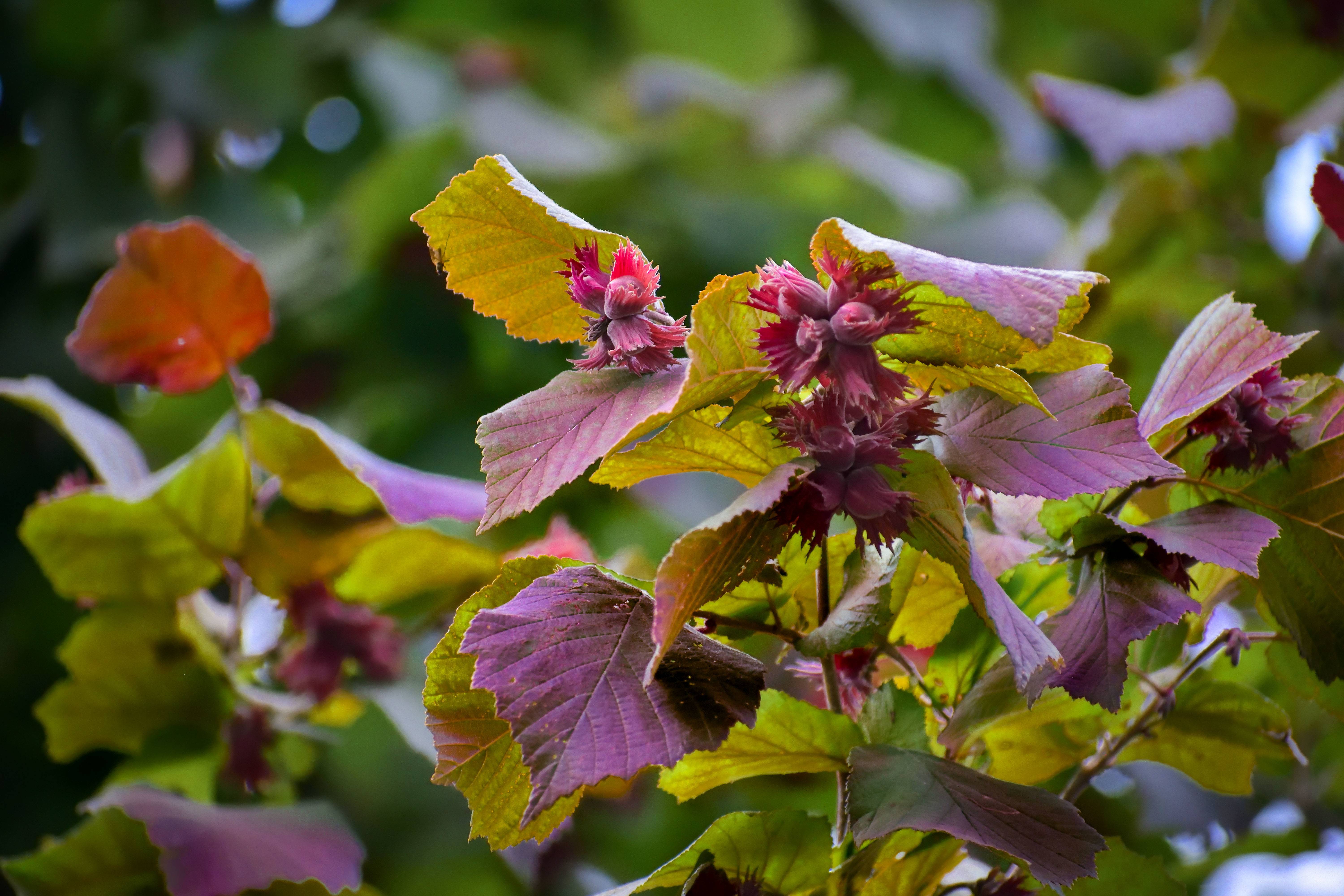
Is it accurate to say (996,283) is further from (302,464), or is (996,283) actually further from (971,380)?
(302,464)

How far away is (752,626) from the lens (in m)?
0.30

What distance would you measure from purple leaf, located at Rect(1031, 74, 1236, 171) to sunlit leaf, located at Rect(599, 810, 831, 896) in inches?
21.2

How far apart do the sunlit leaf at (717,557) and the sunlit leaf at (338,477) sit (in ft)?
0.73

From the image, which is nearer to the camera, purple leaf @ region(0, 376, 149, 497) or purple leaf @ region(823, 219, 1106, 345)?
purple leaf @ region(823, 219, 1106, 345)

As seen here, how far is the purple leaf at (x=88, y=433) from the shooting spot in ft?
1.69

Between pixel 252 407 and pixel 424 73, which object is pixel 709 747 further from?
pixel 424 73

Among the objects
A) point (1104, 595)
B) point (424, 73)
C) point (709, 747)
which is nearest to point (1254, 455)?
point (1104, 595)

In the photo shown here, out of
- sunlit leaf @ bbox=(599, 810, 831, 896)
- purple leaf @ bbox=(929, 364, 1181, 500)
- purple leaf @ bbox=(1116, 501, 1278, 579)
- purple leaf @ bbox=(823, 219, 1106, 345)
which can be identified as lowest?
sunlit leaf @ bbox=(599, 810, 831, 896)

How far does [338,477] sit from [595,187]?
0.69m

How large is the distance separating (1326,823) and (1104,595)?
48cm

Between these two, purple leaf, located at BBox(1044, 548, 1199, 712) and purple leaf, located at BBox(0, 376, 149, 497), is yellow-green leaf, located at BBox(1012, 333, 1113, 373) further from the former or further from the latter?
purple leaf, located at BBox(0, 376, 149, 497)

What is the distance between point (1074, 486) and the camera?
25cm

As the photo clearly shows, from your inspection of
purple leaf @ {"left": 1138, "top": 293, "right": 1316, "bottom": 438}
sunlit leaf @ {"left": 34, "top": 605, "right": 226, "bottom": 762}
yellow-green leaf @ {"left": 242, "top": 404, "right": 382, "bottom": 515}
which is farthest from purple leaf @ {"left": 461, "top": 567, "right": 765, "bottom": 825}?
sunlit leaf @ {"left": 34, "top": 605, "right": 226, "bottom": 762}

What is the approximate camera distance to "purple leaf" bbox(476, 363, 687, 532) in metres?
0.25
